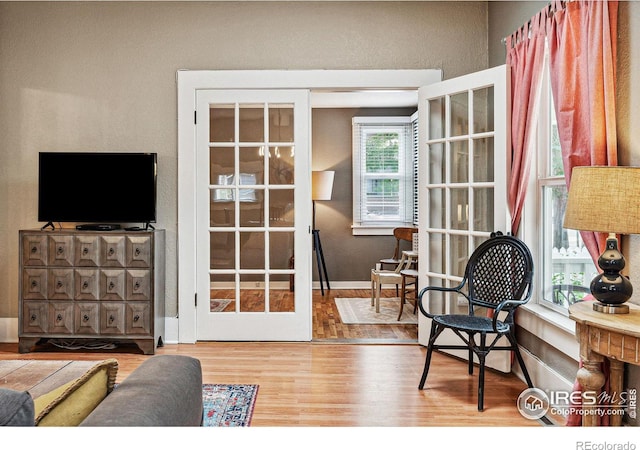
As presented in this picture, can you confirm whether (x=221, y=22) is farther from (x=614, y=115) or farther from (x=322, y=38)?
(x=614, y=115)

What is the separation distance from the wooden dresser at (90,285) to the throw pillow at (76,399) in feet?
8.28

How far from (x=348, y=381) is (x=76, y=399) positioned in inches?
86.1

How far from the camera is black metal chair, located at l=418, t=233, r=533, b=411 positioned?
2.73 m

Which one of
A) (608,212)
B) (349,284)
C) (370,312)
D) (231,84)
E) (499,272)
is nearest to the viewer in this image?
(608,212)

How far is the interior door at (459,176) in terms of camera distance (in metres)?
3.28

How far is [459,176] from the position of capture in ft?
11.7

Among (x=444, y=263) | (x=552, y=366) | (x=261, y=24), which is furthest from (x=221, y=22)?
(x=552, y=366)

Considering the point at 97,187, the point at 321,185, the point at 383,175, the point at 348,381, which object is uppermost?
the point at 383,175

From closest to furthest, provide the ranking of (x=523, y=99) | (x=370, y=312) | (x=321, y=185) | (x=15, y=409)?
(x=15, y=409), (x=523, y=99), (x=370, y=312), (x=321, y=185)

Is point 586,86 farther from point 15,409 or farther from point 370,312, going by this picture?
point 370,312

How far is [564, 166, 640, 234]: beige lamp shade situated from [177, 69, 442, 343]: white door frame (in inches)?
88.2

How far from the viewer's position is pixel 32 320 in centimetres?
369

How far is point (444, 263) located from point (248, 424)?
1.94m

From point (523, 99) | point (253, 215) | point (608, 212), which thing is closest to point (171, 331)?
point (253, 215)
